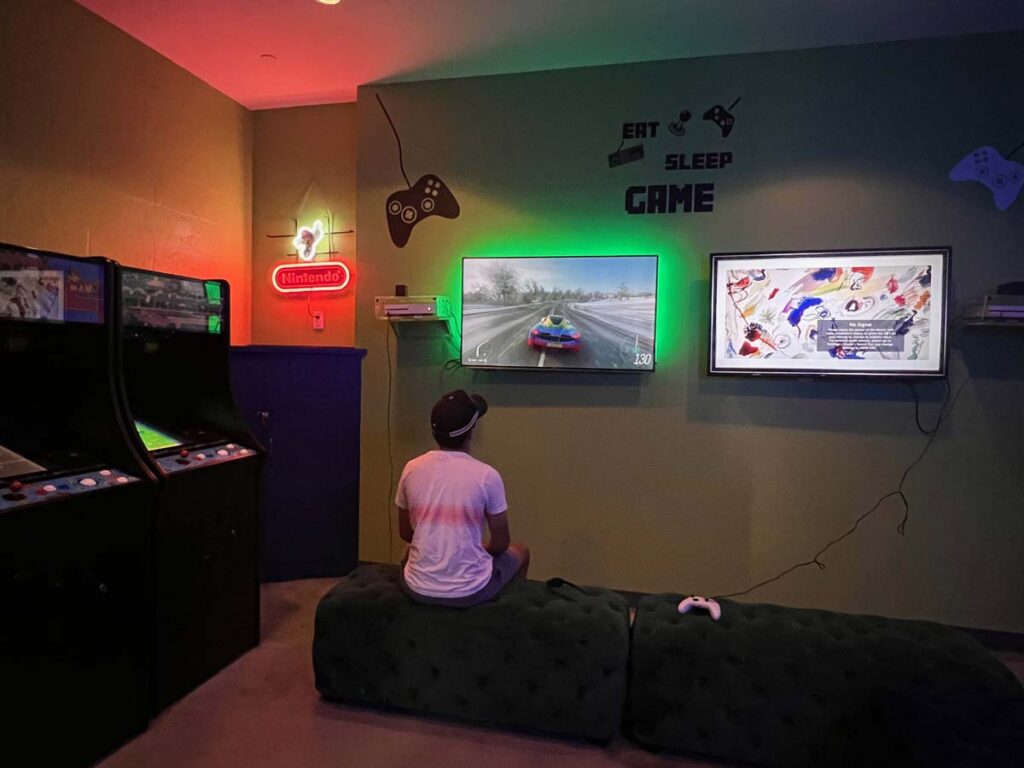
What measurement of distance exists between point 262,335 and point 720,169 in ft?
10.1

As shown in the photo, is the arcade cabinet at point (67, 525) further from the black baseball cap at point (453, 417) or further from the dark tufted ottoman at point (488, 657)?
the black baseball cap at point (453, 417)

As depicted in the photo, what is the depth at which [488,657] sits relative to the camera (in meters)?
2.08

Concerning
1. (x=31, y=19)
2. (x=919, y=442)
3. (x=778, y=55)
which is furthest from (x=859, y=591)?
(x=31, y=19)

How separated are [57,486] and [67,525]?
127 mm

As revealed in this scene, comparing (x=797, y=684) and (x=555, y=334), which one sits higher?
(x=555, y=334)

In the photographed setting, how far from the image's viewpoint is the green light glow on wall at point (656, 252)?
3.11m

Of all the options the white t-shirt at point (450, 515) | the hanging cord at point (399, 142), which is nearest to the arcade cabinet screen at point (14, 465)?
the white t-shirt at point (450, 515)

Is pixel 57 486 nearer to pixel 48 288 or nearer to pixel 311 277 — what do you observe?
Answer: pixel 48 288

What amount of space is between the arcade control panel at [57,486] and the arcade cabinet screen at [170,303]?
1.90 ft

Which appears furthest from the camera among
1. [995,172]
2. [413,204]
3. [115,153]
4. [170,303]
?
[413,204]

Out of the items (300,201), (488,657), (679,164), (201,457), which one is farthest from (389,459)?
(679,164)

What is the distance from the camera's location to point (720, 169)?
3053mm

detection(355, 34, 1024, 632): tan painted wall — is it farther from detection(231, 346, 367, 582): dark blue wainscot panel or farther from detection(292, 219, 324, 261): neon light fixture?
detection(292, 219, 324, 261): neon light fixture

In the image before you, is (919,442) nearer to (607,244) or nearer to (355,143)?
(607,244)
